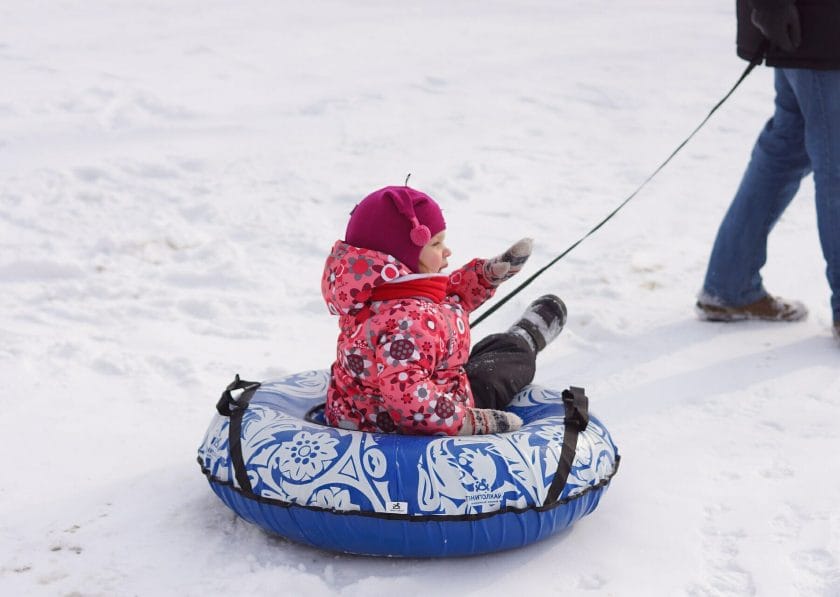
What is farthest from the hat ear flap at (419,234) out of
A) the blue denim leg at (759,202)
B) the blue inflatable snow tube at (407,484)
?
the blue denim leg at (759,202)

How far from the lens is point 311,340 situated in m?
4.18

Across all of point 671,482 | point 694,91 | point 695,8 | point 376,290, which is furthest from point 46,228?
point 695,8

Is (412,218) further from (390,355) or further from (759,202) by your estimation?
(759,202)

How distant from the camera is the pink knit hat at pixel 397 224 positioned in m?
2.75

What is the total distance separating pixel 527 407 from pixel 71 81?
14.6 ft

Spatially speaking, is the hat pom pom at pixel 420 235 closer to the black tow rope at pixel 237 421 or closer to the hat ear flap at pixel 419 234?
the hat ear flap at pixel 419 234

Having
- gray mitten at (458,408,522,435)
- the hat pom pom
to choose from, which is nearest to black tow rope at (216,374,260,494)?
gray mitten at (458,408,522,435)

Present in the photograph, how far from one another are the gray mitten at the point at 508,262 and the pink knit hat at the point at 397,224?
345mm

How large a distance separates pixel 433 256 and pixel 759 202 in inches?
74.9

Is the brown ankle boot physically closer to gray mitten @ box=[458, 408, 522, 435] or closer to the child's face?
gray mitten @ box=[458, 408, 522, 435]

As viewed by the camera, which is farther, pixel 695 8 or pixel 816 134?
pixel 695 8

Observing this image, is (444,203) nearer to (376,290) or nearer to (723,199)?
(723,199)

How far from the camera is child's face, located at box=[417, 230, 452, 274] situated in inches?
110

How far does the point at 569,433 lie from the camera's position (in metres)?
2.76
